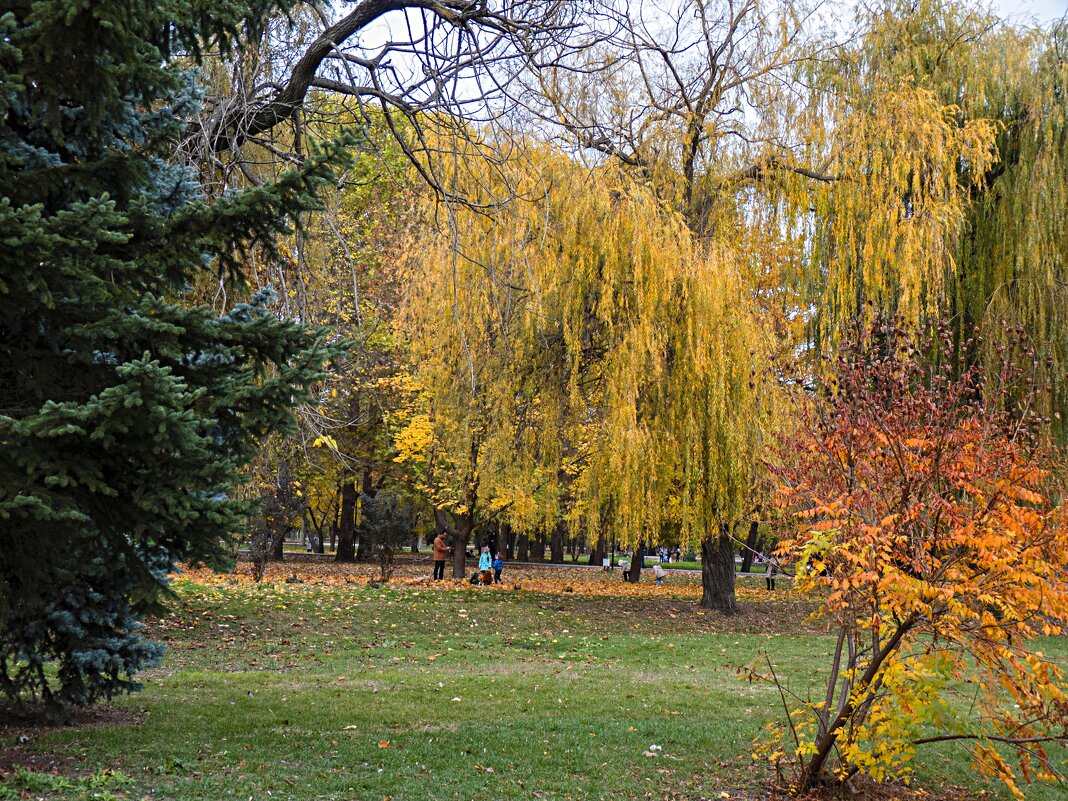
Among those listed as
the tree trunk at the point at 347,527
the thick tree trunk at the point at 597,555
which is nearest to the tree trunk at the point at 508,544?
the thick tree trunk at the point at 597,555

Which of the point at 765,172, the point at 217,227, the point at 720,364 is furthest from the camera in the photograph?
the point at 765,172

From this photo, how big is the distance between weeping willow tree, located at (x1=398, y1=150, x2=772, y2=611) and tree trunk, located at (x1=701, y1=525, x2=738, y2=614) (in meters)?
1.56

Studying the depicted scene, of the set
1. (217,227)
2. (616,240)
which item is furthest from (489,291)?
(217,227)

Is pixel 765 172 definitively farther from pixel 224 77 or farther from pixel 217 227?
pixel 217 227

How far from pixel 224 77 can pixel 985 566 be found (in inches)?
256

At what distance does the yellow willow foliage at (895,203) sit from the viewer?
13.0 m

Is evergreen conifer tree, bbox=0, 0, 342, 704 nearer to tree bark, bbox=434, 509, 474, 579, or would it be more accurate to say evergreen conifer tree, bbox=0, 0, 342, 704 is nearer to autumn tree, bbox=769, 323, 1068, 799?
autumn tree, bbox=769, 323, 1068, 799

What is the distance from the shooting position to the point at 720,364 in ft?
42.3

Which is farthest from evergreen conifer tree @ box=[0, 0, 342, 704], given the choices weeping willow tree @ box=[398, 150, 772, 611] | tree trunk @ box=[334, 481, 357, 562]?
tree trunk @ box=[334, 481, 357, 562]

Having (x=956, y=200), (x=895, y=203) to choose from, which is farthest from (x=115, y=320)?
(x=956, y=200)

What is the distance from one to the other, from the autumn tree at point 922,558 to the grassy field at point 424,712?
1.12 m

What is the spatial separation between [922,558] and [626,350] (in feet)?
26.5

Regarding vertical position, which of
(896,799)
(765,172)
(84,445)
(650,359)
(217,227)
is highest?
(765,172)

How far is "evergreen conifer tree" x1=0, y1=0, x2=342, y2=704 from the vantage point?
391cm
